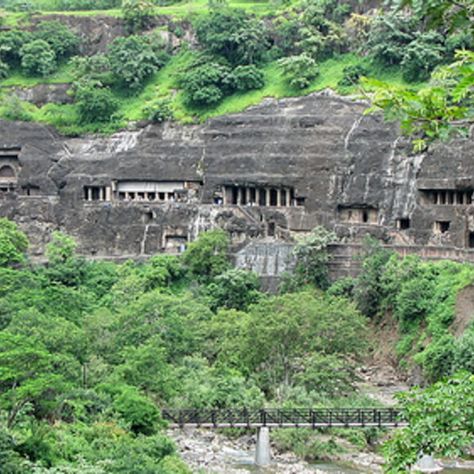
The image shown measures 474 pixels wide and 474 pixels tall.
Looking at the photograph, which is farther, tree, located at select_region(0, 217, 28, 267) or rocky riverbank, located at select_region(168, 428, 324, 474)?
tree, located at select_region(0, 217, 28, 267)

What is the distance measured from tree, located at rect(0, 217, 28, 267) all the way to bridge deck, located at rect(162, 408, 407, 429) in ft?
74.2

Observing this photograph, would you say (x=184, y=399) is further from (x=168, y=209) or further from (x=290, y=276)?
(x=168, y=209)

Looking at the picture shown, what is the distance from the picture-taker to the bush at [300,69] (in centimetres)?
6169

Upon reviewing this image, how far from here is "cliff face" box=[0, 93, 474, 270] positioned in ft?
168

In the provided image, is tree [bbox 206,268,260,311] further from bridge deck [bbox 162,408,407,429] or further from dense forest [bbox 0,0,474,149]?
bridge deck [bbox 162,408,407,429]

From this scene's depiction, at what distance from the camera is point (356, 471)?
33.3m

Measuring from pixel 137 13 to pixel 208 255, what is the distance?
25.8 metres

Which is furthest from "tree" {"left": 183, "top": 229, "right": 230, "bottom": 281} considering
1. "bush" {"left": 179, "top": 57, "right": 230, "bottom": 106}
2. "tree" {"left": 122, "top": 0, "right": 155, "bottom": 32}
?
"tree" {"left": 122, "top": 0, "right": 155, "bottom": 32}

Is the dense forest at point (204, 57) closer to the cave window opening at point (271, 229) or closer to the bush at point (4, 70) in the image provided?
the bush at point (4, 70)

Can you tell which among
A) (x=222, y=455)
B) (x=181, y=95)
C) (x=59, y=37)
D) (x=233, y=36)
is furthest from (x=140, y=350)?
(x=59, y=37)

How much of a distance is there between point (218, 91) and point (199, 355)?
25040 millimetres

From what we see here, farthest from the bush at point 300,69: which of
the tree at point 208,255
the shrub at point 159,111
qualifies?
the tree at point 208,255

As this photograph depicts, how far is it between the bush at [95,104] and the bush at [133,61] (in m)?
2.69

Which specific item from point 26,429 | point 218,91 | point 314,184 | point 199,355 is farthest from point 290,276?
point 26,429
